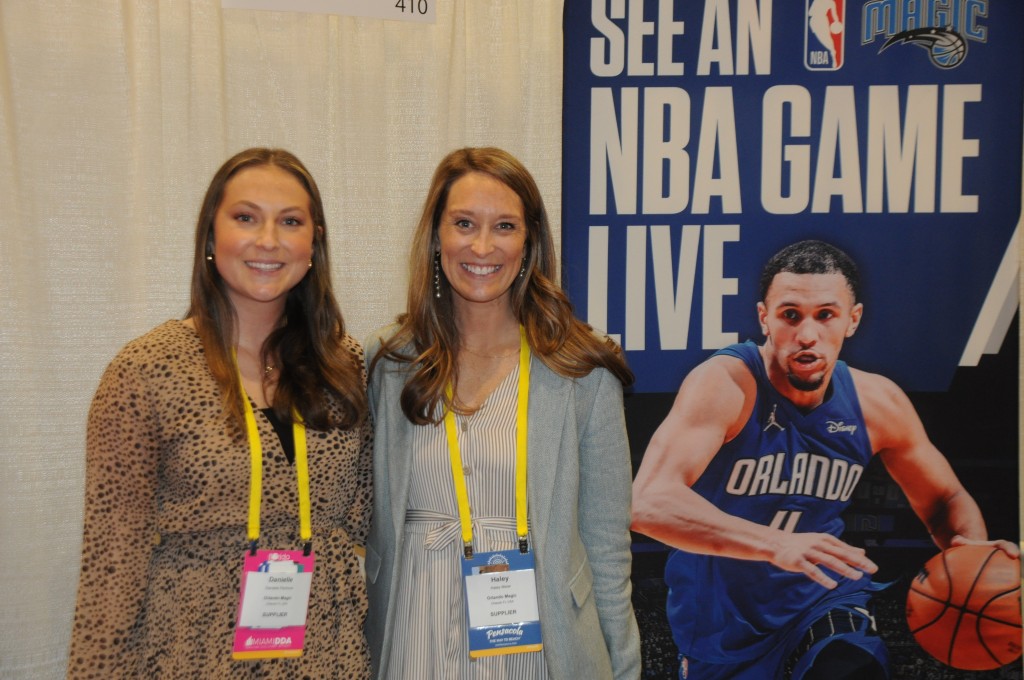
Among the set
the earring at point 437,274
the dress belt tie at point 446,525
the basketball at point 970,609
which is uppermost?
the earring at point 437,274

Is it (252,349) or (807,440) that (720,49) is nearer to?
(807,440)

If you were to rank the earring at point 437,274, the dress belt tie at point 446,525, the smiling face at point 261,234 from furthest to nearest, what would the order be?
the earring at point 437,274
the dress belt tie at point 446,525
the smiling face at point 261,234

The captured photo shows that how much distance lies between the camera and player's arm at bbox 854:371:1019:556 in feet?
9.78

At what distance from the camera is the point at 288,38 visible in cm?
281

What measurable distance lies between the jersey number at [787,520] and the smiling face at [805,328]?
1.24 ft

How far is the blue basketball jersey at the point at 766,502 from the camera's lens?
9.67 feet

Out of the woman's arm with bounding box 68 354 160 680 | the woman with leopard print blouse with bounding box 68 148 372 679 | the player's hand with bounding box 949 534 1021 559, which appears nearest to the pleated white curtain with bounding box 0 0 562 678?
the woman with leopard print blouse with bounding box 68 148 372 679

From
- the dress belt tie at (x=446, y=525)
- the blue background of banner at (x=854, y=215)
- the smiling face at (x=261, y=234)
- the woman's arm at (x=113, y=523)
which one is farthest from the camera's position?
Answer: the blue background of banner at (x=854, y=215)

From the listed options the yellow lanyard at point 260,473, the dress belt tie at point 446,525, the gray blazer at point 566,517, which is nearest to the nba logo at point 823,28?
the gray blazer at point 566,517

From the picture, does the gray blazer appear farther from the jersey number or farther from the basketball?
the basketball

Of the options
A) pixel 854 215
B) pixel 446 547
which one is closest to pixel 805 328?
pixel 854 215

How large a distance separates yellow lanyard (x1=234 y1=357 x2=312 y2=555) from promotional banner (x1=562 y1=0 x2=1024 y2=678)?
4.65 feet

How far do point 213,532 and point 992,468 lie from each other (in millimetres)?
2661

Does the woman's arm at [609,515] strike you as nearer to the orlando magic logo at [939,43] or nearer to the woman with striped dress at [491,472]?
the woman with striped dress at [491,472]
